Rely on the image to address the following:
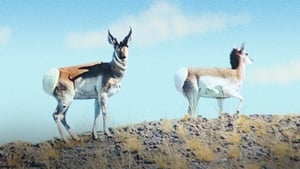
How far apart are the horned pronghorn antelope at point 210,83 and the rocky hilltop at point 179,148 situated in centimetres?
19

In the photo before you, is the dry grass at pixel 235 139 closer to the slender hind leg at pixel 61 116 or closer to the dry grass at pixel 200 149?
the dry grass at pixel 200 149

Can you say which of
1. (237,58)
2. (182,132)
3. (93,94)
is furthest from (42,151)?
(237,58)

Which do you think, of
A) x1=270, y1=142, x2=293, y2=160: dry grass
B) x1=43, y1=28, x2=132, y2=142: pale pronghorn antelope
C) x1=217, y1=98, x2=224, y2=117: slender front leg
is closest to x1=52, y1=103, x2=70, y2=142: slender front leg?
x1=43, y1=28, x2=132, y2=142: pale pronghorn antelope

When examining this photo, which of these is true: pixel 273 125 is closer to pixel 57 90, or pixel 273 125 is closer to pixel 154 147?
pixel 154 147

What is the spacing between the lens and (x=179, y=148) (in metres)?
5.71

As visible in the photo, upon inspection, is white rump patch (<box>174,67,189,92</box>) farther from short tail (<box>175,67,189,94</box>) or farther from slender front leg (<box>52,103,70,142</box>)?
slender front leg (<box>52,103,70,142</box>)

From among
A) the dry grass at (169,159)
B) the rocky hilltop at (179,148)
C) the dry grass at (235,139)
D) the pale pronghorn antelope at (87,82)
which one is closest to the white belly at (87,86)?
the pale pronghorn antelope at (87,82)

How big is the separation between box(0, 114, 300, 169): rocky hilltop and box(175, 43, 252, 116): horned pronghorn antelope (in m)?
0.19

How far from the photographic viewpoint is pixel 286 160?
220 inches

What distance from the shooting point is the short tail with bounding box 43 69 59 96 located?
5.71 m

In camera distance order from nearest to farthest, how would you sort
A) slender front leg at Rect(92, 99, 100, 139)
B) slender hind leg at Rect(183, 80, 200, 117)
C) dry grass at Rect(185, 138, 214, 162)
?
dry grass at Rect(185, 138, 214, 162)
slender front leg at Rect(92, 99, 100, 139)
slender hind leg at Rect(183, 80, 200, 117)

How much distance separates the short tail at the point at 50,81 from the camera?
5.71 m

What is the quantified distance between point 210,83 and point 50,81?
1385 millimetres

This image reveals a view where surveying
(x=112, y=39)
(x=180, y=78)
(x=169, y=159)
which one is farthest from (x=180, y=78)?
(x=169, y=159)
